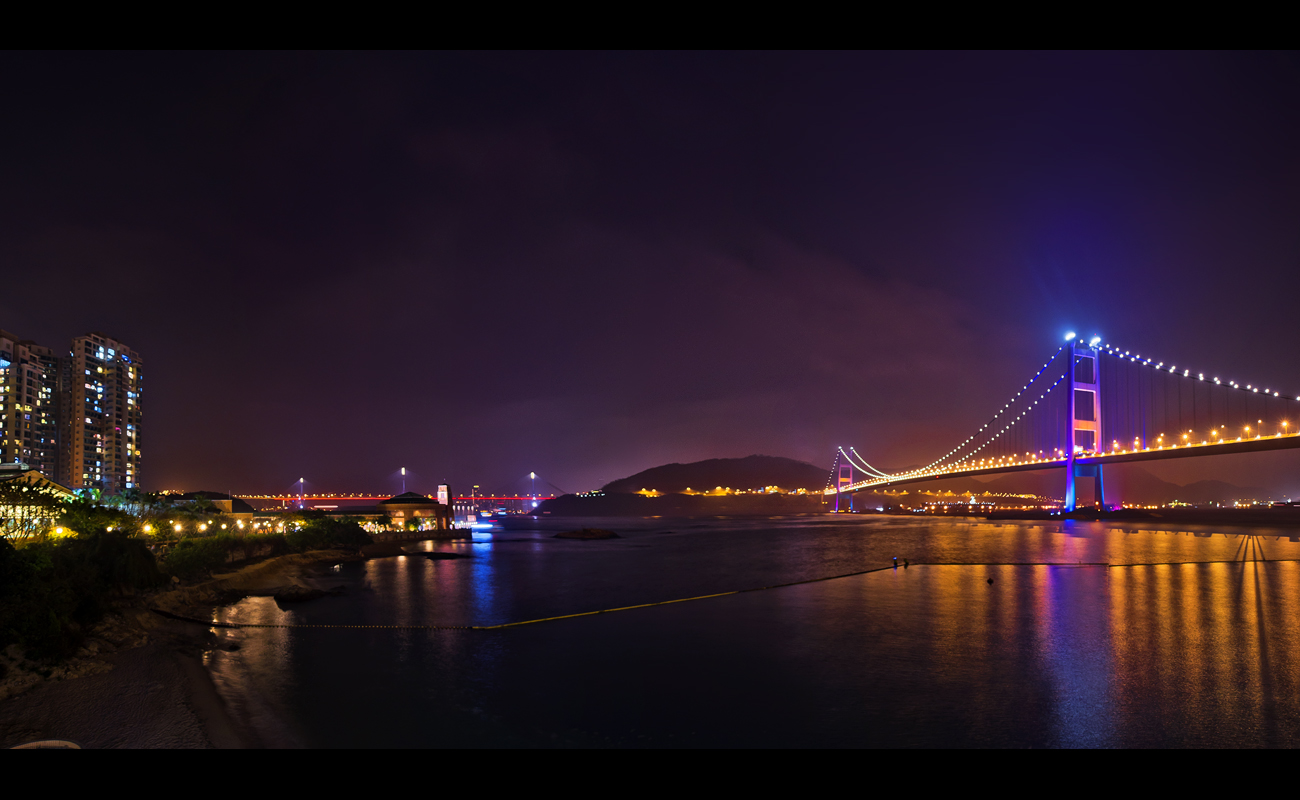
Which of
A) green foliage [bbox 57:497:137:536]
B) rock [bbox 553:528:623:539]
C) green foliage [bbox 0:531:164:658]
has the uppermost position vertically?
green foliage [bbox 57:497:137:536]

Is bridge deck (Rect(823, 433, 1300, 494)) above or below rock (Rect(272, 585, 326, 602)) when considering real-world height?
above

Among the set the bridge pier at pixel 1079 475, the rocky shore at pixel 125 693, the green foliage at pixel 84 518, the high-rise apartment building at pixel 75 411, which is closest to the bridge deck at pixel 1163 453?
the bridge pier at pixel 1079 475

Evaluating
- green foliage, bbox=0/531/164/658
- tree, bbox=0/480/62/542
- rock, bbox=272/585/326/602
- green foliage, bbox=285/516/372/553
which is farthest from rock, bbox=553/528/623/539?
green foliage, bbox=0/531/164/658

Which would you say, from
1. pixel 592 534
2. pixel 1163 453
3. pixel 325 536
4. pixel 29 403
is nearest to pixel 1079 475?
pixel 1163 453

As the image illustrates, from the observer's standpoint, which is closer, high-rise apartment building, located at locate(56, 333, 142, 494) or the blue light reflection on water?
the blue light reflection on water

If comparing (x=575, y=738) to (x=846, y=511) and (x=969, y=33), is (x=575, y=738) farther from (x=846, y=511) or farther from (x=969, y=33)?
(x=846, y=511)

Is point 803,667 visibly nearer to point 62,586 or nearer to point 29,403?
point 62,586

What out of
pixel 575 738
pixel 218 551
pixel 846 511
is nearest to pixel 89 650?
pixel 575 738

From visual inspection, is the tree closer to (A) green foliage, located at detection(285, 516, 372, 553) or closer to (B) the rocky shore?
(B) the rocky shore
